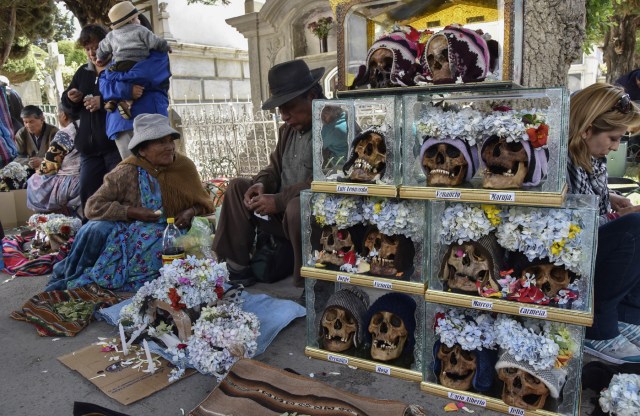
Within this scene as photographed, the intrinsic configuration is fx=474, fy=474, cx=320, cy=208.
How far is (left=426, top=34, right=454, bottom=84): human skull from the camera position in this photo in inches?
99.6

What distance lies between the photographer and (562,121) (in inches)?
90.7

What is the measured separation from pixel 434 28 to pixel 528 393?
2.26 m

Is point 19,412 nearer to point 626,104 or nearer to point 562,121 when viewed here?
point 562,121

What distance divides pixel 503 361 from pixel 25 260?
5.14 metres

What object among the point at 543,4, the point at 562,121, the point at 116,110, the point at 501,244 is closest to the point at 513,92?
the point at 562,121

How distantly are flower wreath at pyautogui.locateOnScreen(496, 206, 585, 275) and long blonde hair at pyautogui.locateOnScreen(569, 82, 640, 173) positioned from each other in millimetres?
783

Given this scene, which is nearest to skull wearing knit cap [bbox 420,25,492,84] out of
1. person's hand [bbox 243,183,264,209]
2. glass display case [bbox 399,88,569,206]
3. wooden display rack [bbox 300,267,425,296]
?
glass display case [bbox 399,88,569,206]

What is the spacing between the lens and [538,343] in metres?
2.27

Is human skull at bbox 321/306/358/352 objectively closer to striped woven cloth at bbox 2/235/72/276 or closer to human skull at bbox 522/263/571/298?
human skull at bbox 522/263/571/298

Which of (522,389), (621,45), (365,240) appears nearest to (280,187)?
(365,240)

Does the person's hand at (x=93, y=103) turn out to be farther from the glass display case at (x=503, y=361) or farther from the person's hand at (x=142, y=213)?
the glass display case at (x=503, y=361)

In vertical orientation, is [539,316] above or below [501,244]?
below

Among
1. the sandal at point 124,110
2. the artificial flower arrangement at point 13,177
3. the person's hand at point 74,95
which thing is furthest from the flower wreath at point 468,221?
the artificial flower arrangement at point 13,177

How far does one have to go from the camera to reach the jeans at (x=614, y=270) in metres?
2.68
